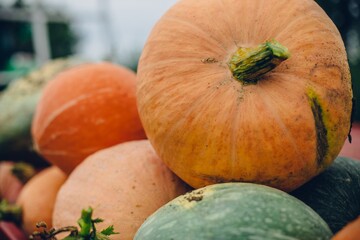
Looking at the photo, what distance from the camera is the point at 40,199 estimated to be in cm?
211

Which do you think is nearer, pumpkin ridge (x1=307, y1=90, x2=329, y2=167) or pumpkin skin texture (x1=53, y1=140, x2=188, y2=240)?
pumpkin ridge (x1=307, y1=90, x2=329, y2=167)

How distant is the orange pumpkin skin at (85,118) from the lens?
1887mm

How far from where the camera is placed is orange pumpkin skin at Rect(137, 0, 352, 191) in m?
1.20

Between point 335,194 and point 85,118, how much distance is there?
1.06 meters

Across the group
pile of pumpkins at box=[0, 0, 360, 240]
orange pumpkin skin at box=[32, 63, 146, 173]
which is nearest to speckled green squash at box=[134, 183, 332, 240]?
pile of pumpkins at box=[0, 0, 360, 240]

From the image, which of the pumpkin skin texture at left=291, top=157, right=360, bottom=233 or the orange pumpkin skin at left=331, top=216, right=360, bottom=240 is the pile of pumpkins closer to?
the pumpkin skin texture at left=291, top=157, right=360, bottom=233

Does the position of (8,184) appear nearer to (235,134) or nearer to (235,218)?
(235,134)

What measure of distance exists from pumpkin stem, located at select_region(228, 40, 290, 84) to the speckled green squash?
0.30m

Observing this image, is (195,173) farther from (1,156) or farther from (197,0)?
(1,156)

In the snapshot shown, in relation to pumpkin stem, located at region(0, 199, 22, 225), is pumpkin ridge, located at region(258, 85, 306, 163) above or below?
above

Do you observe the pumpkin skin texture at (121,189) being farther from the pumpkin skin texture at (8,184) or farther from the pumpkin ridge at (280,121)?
the pumpkin skin texture at (8,184)

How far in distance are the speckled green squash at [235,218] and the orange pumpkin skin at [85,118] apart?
2.65 feet

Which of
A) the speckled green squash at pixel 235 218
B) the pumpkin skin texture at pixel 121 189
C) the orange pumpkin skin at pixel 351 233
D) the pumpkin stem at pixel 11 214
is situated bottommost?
the pumpkin stem at pixel 11 214

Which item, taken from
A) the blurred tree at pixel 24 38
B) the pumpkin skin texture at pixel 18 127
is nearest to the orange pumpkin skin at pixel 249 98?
the pumpkin skin texture at pixel 18 127
